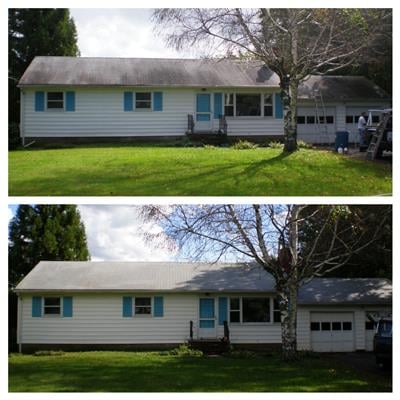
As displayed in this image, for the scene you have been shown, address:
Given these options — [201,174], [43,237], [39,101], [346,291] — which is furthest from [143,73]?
[346,291]

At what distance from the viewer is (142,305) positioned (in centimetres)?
1892

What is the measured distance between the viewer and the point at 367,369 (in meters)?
13.9

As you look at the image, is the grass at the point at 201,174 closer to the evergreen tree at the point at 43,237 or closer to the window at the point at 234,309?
the evergreen tree at the point at 43,237

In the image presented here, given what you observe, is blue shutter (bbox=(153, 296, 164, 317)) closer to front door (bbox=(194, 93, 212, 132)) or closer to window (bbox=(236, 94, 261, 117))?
front door (bbox=(194, 93, 212, 132))

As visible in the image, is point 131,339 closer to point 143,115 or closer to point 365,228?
point 143,115

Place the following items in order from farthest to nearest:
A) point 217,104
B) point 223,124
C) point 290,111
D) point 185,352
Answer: point 217,104 < point 223,124 < point 185,352 < point 290,111

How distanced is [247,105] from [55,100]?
594 centimetres

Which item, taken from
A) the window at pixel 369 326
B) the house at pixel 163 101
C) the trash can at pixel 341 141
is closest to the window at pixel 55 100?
the house at pixel 163 101

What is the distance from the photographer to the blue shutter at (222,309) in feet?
60.9

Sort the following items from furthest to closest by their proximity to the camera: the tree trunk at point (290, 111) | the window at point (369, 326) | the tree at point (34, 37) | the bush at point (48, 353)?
the tree at point (34, 37) → the window at point (369, 326) → the bush at point (48, 353) → the tree trunk at point (290, 111)

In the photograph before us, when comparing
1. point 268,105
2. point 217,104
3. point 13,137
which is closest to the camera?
point 13,137

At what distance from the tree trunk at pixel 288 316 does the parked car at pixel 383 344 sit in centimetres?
183

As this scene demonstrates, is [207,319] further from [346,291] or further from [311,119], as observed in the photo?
[311,119]

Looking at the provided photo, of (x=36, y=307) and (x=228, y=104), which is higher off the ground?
(x=228, y=104)
